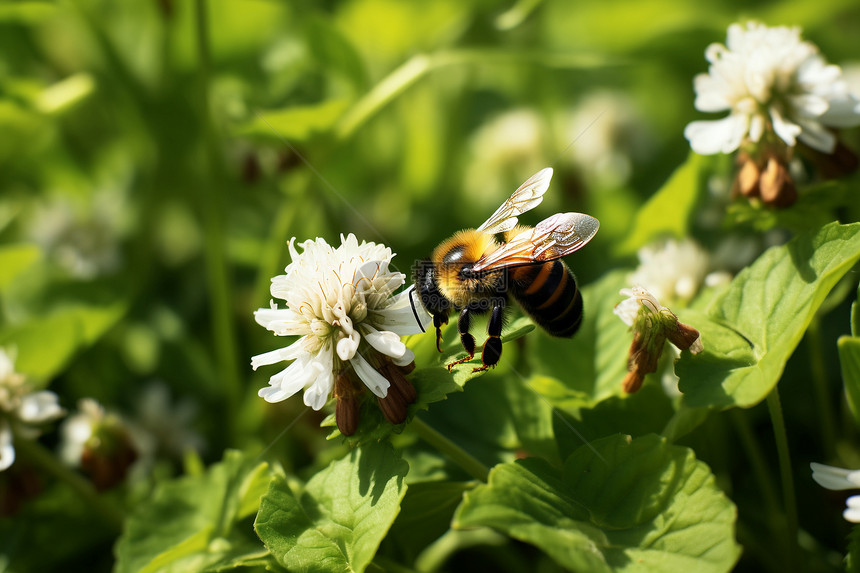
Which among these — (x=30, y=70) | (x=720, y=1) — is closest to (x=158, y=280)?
(x=30, y=70)

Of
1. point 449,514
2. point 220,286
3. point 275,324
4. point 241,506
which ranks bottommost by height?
point 449,514

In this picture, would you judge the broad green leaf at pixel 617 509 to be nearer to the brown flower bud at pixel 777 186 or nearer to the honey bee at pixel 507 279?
the honey bee at pixel 507 279

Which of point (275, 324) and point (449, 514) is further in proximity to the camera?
point (449, 514)

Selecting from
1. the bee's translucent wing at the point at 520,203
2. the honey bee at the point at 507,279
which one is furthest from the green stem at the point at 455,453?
the bee's translucent wing at the point at 520,203

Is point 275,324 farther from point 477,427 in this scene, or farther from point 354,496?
point 477,427

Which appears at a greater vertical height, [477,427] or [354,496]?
[354,496]

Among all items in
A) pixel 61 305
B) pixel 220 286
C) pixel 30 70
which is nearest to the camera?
pixel 220 286
